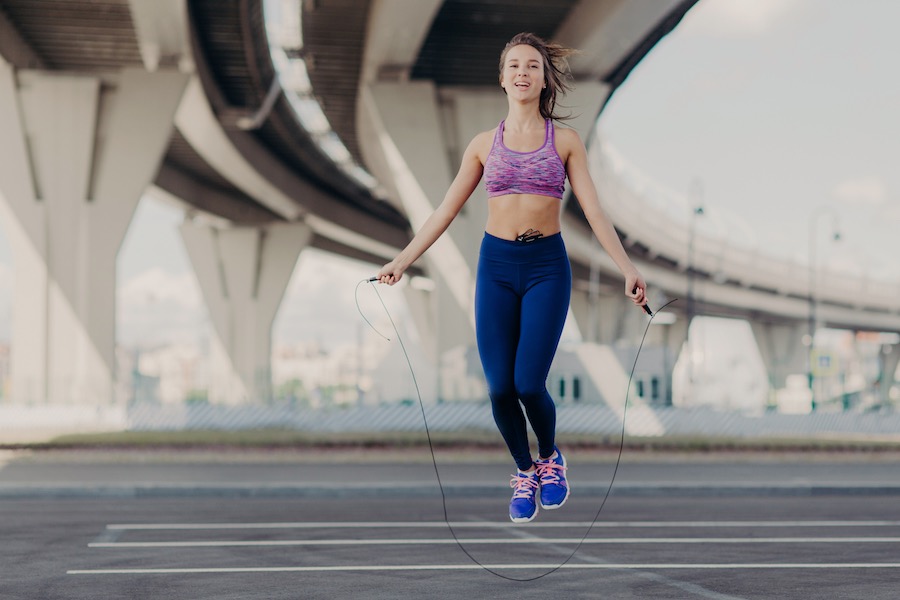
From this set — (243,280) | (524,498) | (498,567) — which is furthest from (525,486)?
(243,280)

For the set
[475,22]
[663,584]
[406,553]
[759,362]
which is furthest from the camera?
[759,362]

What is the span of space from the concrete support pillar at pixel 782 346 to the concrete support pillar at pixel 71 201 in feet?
283

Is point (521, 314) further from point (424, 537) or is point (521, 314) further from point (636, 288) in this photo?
point (424, 537)

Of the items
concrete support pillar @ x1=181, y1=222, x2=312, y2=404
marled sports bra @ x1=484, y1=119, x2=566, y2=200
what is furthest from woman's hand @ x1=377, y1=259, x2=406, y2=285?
concrete support pillar @ x1=181, y1=222, x2=312, y2=404

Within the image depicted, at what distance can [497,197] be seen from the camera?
6.66m

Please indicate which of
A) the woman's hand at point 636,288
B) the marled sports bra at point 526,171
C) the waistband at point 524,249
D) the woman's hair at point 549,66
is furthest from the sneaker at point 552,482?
the woman's hair at point 549,66

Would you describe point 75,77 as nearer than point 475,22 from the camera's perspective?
No

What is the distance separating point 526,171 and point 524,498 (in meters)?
1.74

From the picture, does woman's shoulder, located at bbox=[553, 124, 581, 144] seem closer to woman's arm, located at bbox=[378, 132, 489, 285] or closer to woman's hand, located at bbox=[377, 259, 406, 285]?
woman's arm, located at bbox=[378, 132, 489, 285]

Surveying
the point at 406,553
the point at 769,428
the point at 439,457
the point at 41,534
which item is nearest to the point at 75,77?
the point at 439,457

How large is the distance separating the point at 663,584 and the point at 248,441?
2014 centimetres

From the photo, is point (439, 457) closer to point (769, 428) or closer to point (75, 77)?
point (769, 428)

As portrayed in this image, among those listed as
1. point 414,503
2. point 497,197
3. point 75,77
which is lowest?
point 414,503

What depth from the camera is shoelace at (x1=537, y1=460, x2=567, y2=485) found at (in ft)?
22.4
